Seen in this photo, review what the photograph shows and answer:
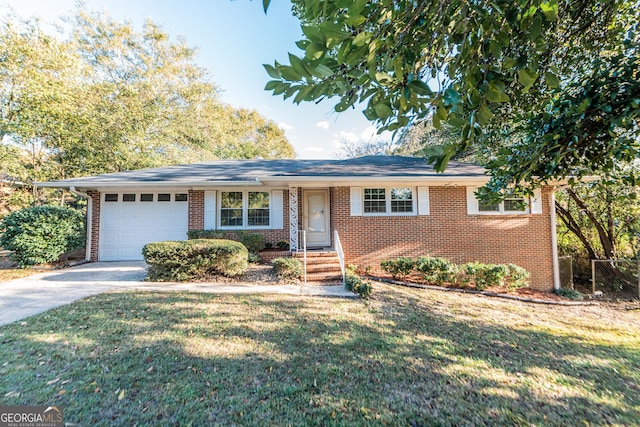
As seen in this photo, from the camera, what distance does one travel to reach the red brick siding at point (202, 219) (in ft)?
30.7

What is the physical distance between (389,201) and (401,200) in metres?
0.41

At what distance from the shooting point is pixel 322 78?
136cm

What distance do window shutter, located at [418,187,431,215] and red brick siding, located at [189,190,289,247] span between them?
A: 4.72 m

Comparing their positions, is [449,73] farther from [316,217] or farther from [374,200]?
[316,217]

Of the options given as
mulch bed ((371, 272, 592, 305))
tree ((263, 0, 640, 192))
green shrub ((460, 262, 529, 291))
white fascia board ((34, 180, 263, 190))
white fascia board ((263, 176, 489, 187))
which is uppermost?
white fascia board ((34, 180, 263, 190))

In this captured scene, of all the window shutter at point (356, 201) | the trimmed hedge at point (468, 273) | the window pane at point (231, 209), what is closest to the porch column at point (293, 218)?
the window shutter at point (356, 201)

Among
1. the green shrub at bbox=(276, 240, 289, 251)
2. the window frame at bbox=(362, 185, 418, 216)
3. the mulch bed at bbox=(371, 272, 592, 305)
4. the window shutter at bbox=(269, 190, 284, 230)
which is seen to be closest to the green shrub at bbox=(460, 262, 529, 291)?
the mulch bed at bbox=(371, 272, 592, 305)

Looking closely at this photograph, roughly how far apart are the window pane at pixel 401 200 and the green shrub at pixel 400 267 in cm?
191

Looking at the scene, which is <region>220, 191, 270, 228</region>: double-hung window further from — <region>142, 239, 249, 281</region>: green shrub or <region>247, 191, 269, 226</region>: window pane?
<region>142, 239, 249, 281</region>: green shrub

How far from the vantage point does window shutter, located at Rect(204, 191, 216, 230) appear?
9.37 meters

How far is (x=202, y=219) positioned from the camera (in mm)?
9391

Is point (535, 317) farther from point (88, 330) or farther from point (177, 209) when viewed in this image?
point (177, 209)

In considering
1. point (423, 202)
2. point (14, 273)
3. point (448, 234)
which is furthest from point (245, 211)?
point (448, 234)

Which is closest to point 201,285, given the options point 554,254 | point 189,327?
point 189,327
